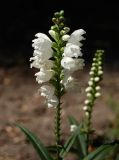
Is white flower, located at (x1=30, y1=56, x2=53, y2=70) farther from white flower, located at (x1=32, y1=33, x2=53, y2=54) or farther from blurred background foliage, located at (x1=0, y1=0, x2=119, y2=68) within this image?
blurred background foliage, located at (x1=0, y1=0, x2=119, y2=68)

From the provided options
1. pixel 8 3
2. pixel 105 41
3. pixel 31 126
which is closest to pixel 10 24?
pixel 8 3

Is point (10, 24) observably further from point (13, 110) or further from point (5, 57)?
point (13, 110)

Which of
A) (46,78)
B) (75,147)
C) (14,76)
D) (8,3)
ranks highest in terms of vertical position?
(8,3)

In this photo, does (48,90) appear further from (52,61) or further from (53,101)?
(52,61)

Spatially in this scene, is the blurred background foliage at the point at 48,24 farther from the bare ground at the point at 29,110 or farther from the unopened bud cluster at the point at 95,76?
the unopened bud cluster at the point at 95,76

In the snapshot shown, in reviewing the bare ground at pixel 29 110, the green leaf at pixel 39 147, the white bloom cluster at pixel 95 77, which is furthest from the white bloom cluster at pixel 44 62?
the bare ground at pixel 29 110

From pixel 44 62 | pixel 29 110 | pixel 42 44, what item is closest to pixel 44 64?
pixel 44 62
